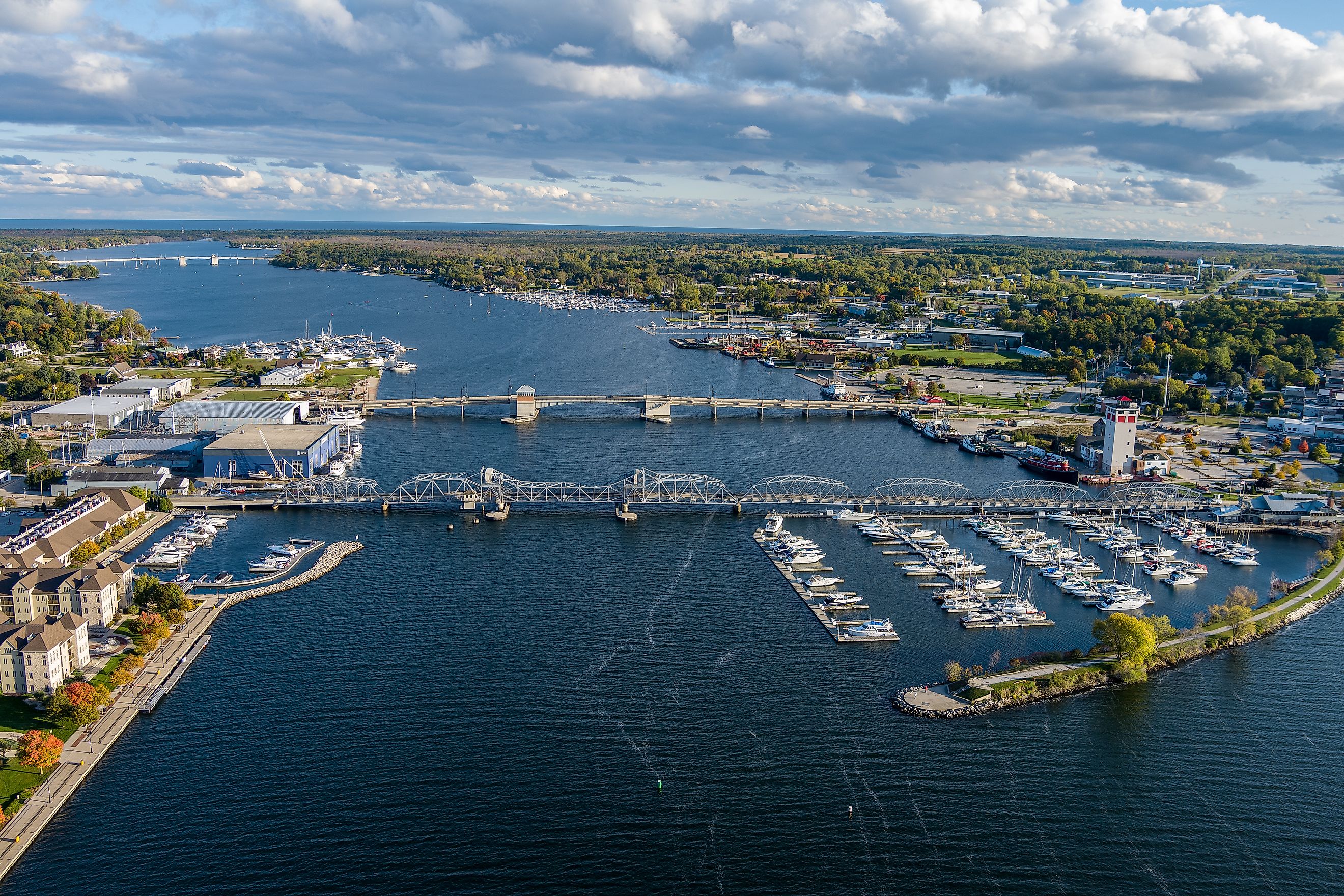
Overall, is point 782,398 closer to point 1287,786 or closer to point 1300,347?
point 1300,347

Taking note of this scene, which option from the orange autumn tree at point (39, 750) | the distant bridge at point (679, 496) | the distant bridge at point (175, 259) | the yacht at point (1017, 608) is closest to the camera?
the orange autumn tree at point (39, 750)

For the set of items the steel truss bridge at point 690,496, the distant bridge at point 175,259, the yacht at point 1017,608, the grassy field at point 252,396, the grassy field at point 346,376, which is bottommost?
the yacht at point 1017,608

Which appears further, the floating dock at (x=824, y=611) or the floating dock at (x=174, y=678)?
the floating dock at (x=824, y=611)

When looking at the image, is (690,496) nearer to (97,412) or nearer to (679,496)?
(679,496)

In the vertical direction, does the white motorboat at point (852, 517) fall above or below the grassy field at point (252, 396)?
below

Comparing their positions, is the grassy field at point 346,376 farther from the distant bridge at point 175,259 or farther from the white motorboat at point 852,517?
the distant bridge at point 175,259

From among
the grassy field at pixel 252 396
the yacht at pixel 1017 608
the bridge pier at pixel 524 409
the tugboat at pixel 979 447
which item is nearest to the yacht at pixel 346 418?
the grassy field at pixel 252 396

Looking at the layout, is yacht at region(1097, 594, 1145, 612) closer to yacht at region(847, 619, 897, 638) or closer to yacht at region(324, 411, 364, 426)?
yacht at region(847, 619, 897, 638)
